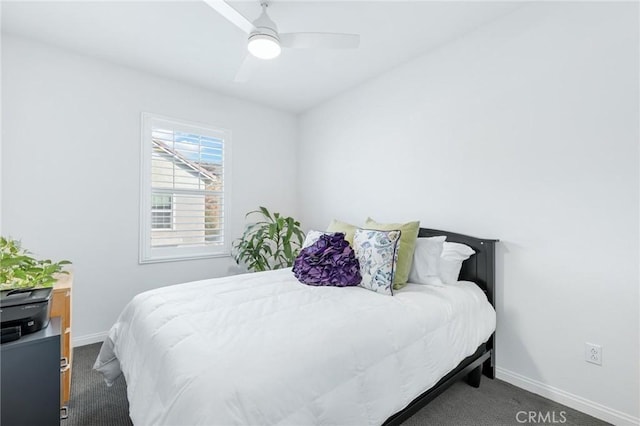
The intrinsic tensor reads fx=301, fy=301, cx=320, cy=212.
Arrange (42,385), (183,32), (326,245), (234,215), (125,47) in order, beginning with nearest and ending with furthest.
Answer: (42,385), (326,245), (183,32), (125,47), (234,215)

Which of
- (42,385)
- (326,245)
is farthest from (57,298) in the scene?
(326,245)

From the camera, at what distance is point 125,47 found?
8.32ft

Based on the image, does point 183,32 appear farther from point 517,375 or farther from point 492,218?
point 517,375

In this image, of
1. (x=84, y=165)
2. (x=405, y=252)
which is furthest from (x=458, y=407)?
(x=84, y=165)

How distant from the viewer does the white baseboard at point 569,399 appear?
5.46ft

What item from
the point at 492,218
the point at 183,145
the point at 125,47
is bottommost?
the point at 492,218

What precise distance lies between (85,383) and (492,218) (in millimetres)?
3085

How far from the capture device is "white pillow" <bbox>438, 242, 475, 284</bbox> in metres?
2.14

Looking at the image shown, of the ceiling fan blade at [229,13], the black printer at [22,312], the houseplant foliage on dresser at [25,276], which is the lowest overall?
the black printer at [22,312]

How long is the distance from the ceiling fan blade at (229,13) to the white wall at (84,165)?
1782 millimetres

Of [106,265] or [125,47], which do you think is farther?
[106,265]

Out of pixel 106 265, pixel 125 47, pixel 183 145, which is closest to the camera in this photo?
pixel 125 47

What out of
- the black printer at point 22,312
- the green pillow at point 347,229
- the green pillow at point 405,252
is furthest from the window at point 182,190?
the green pillow at point 405,252

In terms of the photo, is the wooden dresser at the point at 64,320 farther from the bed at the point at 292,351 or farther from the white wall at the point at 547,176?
the white wall at the point at 547,176
